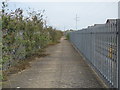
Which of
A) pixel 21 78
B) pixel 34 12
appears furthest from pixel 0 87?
pixel 34 12

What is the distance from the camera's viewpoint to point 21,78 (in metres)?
8.25

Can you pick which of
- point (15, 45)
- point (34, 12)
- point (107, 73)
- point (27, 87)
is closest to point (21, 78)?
point (27, 87)

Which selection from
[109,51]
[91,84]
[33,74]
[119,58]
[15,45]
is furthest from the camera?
[15,45]

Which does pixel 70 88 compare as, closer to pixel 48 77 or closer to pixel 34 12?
pixel 48 77

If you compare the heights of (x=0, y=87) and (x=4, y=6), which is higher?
(x=4, y=6)

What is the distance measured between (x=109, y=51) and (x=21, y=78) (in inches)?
133

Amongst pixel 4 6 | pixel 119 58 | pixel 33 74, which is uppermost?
pixel 4 6

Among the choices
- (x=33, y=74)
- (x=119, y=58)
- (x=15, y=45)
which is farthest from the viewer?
(x=15, y=45)

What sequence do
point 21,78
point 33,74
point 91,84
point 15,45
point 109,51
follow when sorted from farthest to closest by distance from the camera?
point 15,45, point 33,74, point 21,78, point 91,84, point 109,51

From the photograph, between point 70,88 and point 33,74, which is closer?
point 70,88

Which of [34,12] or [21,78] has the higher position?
[34,12]

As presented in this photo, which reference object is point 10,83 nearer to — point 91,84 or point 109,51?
point 91,84

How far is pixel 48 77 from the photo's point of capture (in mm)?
8367

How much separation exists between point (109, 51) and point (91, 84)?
1.28m
